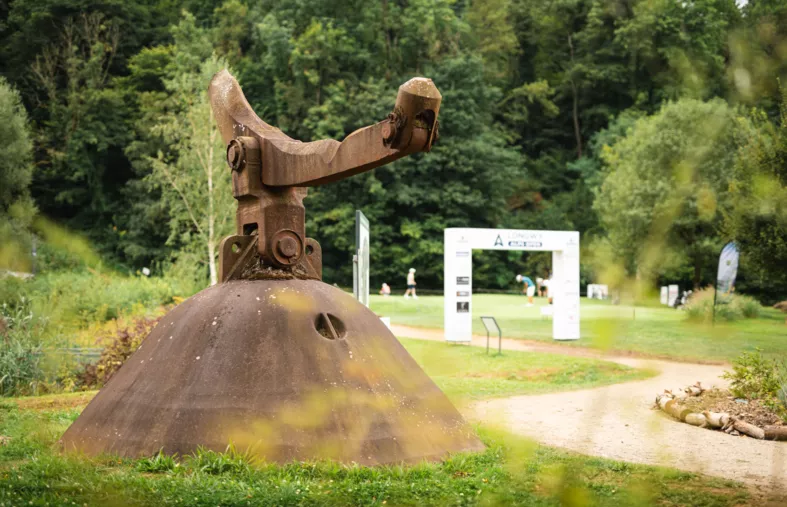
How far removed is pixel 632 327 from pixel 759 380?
11195mm

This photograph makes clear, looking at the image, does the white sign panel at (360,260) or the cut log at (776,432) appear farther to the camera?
the white sign panel at (360,260)

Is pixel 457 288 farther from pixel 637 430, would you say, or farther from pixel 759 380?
pixel 637 430

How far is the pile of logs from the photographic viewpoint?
912 centimetres

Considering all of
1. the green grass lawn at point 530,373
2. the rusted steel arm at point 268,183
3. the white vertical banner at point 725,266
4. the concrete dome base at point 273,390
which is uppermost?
the rusted steel arm at point 268,183

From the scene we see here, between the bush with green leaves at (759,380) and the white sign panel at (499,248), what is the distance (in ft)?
31.3

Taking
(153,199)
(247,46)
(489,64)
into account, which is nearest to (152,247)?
(153,199)

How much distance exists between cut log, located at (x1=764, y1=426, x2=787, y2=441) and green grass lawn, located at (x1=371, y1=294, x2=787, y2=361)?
97 centimetres

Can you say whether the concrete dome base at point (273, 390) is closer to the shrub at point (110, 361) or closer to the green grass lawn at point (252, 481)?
the green grass lawn at point (252, 481)

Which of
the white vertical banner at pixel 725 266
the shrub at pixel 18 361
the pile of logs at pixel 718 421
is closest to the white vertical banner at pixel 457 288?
the pile of logs at pixel 718 421

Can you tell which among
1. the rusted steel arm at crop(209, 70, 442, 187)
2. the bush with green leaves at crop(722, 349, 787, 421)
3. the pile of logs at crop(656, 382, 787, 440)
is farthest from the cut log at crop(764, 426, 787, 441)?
the rusted steel arm at crop(209, 70, 442, 187)

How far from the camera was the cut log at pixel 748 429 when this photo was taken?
9.22 m

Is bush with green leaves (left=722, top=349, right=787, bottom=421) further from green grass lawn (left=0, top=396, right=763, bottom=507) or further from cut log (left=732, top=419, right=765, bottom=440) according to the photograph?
green grass lawn (left=0, top=396, right=763, bottom=507)

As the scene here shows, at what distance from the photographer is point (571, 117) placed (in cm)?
5666

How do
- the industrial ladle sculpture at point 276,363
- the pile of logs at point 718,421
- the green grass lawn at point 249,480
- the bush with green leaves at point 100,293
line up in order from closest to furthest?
the green grass lawn at point 249,480 < the industrial ladle sculpture at point 276,363 < the pile of logs at point 718,421 < the bush with green leaves at point 100,293
